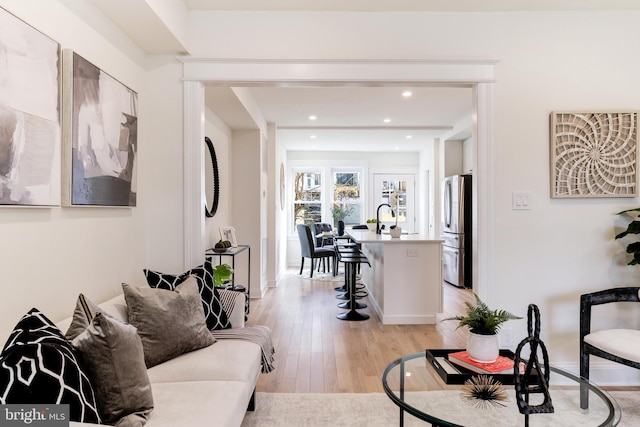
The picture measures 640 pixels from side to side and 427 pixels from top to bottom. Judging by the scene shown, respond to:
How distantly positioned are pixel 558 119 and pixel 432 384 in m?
2.07

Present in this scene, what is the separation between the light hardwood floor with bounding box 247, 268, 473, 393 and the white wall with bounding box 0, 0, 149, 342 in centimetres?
127

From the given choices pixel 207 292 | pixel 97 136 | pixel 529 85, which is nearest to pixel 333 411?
pixel 207 292

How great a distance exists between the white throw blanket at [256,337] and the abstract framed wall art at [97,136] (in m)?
0.98

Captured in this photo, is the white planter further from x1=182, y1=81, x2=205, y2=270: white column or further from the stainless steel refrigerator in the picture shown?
the stainless steel refrigerator

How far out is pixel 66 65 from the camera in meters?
1.73

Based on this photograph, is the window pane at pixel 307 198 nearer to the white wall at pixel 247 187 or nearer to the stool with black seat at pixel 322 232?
the stool with black seat at pixel 322 232

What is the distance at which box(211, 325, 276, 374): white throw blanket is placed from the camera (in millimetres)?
2180

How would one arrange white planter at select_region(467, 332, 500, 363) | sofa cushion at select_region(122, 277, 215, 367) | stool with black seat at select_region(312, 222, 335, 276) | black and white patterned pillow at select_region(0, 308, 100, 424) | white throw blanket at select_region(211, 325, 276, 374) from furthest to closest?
stool with black seat at select_region(312, 222, 335, 276)
white throw blanket at select_region(211, 325, 276, 374)
sofa cushion at select_region(122, 277, 215, 367)
white planter at select_region(467, 332, 500, 363)
black and white patterned pillow at select_region(0, 308, 100, 424)

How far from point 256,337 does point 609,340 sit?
2040 mm

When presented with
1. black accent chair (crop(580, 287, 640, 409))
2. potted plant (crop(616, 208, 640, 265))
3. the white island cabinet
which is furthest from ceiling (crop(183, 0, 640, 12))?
the white island cabinet

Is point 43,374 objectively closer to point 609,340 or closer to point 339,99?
point 609,340

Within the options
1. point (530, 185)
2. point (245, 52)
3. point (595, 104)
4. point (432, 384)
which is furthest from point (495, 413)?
point (245, 52)

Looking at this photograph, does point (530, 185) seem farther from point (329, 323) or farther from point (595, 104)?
point (329, 323)

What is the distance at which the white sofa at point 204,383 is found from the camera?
4.66 ft
